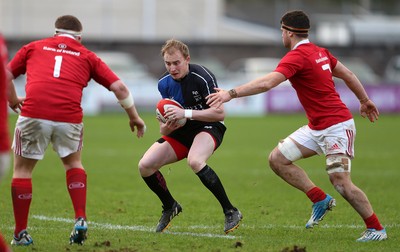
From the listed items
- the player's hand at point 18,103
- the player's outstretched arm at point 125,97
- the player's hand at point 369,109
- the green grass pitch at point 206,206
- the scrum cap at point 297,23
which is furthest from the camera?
the player's hand at point 369,109

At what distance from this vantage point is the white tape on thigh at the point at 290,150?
28.8ft

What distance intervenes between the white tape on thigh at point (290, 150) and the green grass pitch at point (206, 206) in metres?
0.83

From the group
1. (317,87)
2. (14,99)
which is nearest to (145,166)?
(14,99)

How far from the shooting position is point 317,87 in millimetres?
8492

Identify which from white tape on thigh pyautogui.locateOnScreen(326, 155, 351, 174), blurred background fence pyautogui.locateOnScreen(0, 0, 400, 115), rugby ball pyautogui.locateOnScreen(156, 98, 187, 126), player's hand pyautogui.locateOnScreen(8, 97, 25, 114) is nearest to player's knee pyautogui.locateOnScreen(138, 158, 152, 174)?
rugby ball pyautogui.locateOnScreen(156, 98, 187, 126)

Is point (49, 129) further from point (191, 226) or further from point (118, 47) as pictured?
point (118, 47)

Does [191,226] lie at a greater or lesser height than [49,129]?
lesser

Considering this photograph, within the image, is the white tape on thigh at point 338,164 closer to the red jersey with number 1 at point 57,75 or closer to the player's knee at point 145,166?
the player's knee at point 145,166

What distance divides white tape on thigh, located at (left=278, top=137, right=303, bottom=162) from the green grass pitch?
0.83 m

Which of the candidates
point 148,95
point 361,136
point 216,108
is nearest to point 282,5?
point 148,95

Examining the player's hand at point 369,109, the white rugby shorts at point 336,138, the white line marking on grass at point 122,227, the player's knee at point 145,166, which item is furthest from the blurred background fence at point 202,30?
the white rugby shorts at point 336,138

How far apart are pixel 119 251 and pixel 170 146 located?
1765 millimetres

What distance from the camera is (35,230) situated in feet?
29.1

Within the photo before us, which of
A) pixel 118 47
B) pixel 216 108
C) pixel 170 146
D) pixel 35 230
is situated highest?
pixel 216 108
